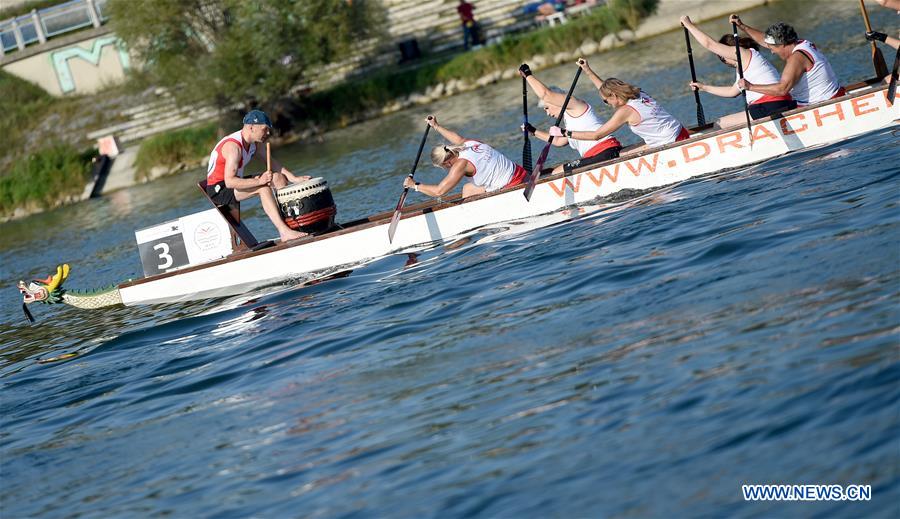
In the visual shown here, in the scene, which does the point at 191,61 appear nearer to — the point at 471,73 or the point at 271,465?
the point at 471,73

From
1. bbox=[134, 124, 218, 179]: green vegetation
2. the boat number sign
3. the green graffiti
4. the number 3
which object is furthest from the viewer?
the green graffiti

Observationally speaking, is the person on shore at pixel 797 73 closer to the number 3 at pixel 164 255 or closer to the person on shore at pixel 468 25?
the number 3 at pixel 164 255

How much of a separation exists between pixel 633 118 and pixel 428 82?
21.3 m

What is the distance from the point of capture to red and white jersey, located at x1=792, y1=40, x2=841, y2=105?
12.9m

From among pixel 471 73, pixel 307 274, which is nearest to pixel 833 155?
pixel 307 274

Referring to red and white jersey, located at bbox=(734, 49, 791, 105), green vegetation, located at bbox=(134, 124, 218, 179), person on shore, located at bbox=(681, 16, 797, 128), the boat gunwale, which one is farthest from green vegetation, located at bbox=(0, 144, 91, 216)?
red and white jersey, located at bbox=(734, 49, 791, 105)

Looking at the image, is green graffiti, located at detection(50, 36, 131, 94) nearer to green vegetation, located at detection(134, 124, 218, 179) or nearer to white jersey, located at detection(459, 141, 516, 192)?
green vegetation, located at detection(134, 124, 218, 179)

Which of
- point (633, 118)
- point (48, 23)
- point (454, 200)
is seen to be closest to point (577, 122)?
point (633, 118)

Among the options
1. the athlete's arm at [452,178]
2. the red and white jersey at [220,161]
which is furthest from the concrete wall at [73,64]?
the athlete's arm at [452,178]

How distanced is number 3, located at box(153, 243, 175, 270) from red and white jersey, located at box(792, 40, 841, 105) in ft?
26.4

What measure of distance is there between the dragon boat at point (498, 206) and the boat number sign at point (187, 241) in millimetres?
37

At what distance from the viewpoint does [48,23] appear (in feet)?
139

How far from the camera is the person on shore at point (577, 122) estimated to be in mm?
13148

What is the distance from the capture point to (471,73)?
109 ft
